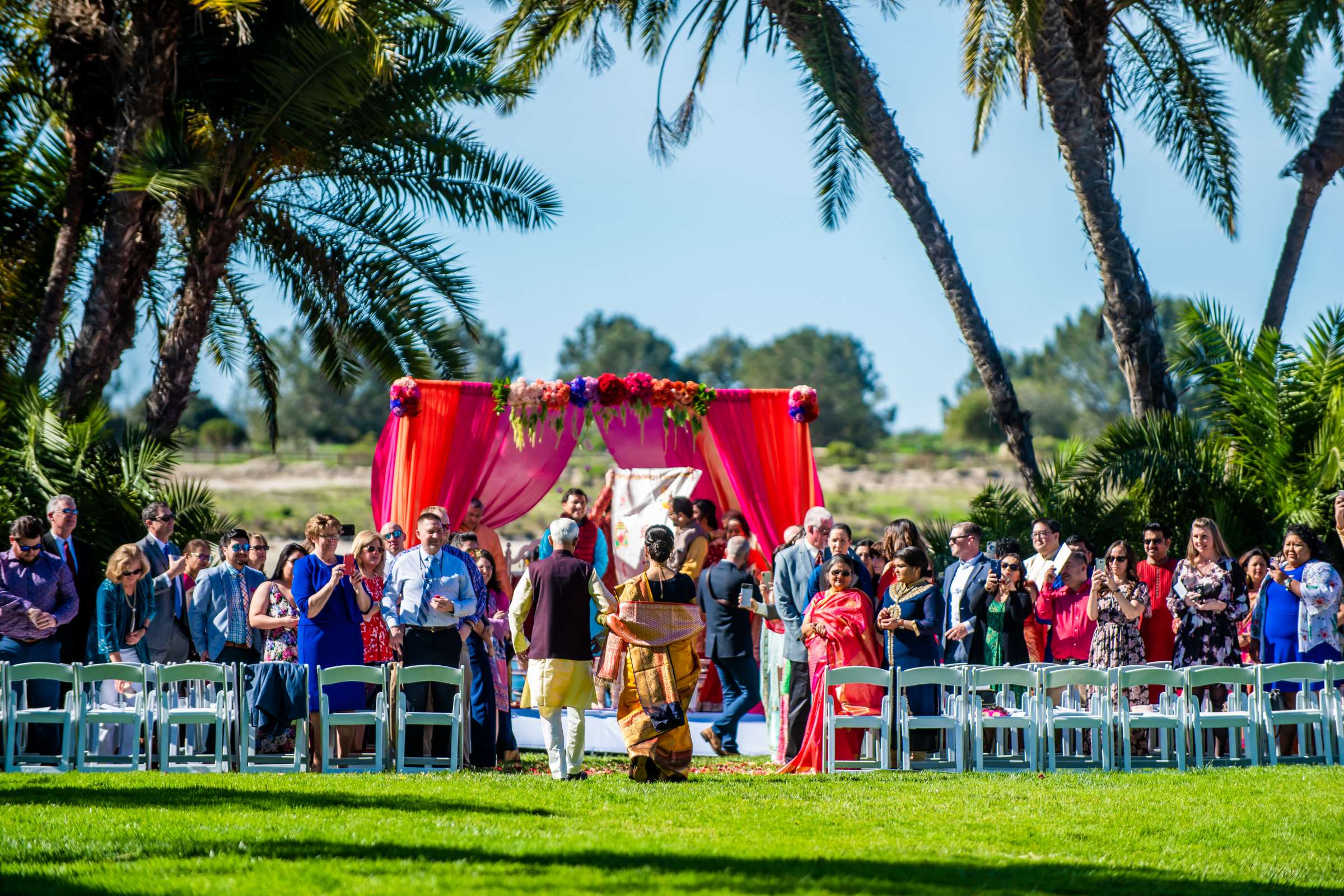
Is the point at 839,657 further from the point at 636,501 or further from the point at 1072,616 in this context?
the point at 636,501

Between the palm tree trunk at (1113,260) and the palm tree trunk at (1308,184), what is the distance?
2.17 metres

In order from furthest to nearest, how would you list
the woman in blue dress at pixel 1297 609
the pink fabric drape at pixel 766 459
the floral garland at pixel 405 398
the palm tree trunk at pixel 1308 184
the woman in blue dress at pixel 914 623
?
the palm tree trunk at pixel 1308 184 → the pink fabric drape at pixel 766 459 → the floral garland at pixel 405 398 → the woman in blue dress at pixel 1297 609 → the woman in blue dress at pixel 914 623

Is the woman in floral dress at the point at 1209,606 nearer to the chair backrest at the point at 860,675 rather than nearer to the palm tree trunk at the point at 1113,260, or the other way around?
the chair backrest at the point at 860,675

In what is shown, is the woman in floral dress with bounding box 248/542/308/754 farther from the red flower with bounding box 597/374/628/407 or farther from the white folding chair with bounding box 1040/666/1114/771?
the red flower with bounding box 597/374/628/407

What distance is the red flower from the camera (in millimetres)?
14906

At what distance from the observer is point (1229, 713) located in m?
9.98

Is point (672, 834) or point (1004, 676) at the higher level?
point (1004, 676)

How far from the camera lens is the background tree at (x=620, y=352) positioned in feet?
312

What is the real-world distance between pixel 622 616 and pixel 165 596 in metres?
3.48

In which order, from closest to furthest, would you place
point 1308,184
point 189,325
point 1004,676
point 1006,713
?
1. point 1004,676
2. point 1006,713
3. point 189,325
4. point 1308,184

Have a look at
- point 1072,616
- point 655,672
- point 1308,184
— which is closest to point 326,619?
point 655,672

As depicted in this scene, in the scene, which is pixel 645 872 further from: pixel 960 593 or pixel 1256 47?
pixel 1256 47

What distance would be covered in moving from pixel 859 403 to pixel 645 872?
267 feet

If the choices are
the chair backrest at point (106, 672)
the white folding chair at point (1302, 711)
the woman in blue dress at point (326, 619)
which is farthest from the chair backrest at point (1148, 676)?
the chair backrest at point (106, 672)
